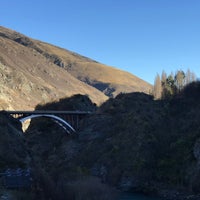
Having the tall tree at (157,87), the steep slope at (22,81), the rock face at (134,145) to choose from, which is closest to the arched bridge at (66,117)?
the rock face at (134,145)

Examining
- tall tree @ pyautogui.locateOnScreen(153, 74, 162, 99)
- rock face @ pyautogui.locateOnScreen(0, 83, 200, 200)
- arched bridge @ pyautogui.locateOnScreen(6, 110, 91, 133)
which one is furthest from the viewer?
tall tree @ pyautogui.locateOnScreen(153, 74, 162, 99)

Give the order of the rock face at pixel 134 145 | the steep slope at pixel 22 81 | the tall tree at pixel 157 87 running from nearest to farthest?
1. the rock face at pixel 134 145
2. the steep slope at pixel 22 81
3. the tall tree at pixel 157 87

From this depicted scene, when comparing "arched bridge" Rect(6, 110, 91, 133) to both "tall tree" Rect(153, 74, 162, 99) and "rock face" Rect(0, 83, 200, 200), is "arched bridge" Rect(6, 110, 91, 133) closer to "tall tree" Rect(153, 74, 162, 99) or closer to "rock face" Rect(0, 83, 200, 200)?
"rock face" Rect(0, 83, 200, 200)

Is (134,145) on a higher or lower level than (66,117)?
lower

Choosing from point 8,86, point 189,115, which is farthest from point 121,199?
point 8,86

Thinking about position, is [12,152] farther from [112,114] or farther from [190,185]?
[112,114]

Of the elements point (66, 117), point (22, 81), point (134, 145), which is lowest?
point (134, 145)

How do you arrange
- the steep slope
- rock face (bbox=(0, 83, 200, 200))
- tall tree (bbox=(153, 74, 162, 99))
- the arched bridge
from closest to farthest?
rock face (bbox=(0, 83, 200, 200)), the arched bridge, the steep slope, tall tree (bbox=(153, 74, 162, 99))

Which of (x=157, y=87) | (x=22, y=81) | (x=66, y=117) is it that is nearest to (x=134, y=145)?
(x=66, y=117)

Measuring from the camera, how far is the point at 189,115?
6919 centimetres

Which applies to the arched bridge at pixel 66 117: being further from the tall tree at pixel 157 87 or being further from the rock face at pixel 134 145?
the tall tree at pixel 157 87

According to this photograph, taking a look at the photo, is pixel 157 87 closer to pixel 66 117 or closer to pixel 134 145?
pixel 66 117

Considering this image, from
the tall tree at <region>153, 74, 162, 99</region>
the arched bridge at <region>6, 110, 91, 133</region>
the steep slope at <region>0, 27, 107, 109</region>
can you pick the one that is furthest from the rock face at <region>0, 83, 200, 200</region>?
the tall tree at <region>153, 74, 162, 99</region>

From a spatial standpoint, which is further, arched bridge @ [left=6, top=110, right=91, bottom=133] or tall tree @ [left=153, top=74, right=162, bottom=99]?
tall tree @ [left=153, top=74, right=162, bottom=99]
